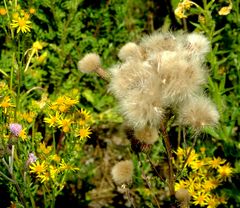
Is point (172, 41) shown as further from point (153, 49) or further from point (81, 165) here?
point (81, 165)

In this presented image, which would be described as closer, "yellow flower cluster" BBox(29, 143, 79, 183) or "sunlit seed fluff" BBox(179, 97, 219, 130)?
"sunlit seed fluff" BBox(179, 97, 219, 130)

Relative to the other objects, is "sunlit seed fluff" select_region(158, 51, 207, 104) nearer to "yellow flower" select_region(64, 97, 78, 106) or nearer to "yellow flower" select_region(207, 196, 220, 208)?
"yellow flower" select_region(64, 97, 78, 106)

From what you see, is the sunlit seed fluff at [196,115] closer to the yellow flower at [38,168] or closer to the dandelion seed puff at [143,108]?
the dandelion seed puff at [143,108]

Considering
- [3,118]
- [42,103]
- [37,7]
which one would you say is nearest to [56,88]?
[37,7]

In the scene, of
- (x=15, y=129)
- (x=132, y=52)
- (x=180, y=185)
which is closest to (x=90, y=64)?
(x=132, y=52)

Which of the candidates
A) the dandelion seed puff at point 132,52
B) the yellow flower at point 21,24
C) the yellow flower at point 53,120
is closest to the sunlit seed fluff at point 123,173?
the dandelion seed puff at point 132,52

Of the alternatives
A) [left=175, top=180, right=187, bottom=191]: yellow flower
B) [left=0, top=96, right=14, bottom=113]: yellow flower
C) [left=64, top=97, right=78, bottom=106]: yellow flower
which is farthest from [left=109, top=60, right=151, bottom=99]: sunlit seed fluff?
[left=175, top=180, right=187, bottom=191]: yellow flower
